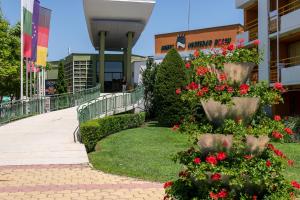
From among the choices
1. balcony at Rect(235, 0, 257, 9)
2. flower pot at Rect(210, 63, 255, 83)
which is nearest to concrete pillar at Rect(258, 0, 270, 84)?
balcony at Rect(235, 0, 257, 9)

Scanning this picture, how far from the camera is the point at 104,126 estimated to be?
62.8 feet

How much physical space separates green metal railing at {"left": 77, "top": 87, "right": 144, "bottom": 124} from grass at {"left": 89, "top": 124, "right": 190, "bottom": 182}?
1654 mm

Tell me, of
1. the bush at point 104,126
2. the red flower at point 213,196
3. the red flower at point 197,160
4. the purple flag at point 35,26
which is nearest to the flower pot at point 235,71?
the red flower at point 197,160

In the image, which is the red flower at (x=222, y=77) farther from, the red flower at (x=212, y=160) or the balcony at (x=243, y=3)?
the balcony at (x=243, y=3)

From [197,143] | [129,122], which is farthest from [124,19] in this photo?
[197,143]

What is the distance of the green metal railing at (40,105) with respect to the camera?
2408cm

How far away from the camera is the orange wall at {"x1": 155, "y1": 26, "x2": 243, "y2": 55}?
136 ft

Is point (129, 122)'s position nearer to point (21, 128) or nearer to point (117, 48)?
point (21, 128)

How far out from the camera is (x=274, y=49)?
88.4ft

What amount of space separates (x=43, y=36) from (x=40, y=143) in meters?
15.1

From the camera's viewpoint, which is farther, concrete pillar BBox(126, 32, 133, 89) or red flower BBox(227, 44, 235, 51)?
concrete pillar BBox(126, 32, 133, 89)

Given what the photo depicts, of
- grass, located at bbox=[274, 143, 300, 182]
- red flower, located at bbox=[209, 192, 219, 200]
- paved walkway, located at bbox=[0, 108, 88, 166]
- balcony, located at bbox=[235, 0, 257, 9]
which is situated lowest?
grass, located at bbox=[274, 143, 300, 182]

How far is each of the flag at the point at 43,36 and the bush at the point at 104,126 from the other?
8.05 metres

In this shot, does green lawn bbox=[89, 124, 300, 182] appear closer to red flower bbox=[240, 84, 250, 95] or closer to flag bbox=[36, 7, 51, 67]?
red flower bbox=[240, 84, 250, 95]
